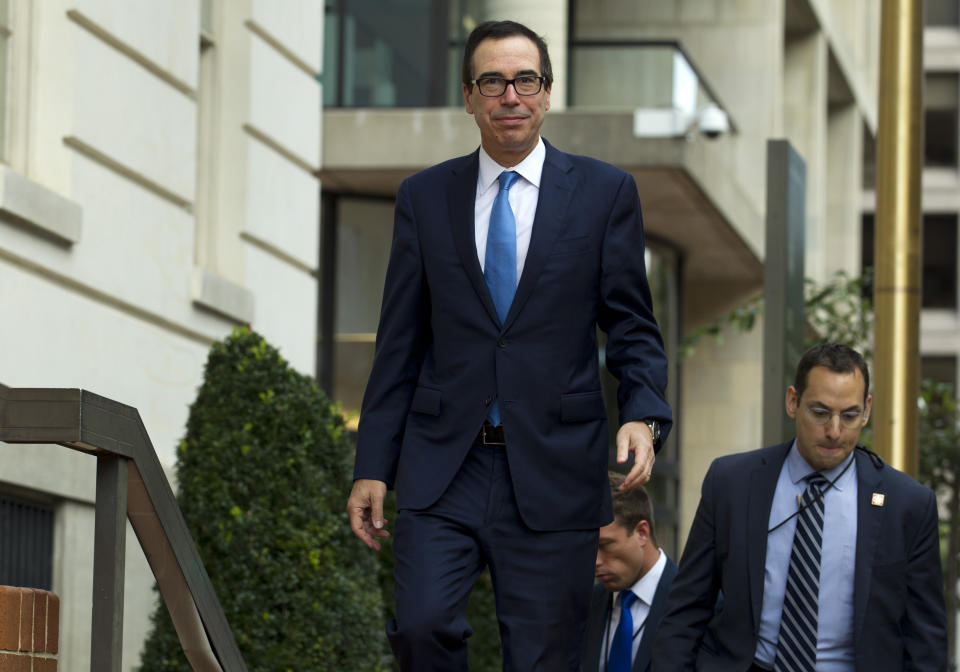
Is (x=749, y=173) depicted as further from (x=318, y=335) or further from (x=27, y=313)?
(x=27, y=313)

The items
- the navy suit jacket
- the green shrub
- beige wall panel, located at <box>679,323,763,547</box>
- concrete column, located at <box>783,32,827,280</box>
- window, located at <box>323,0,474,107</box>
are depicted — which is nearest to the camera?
the navy suit jacket

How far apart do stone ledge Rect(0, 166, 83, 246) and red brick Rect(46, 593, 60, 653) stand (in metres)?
3.31

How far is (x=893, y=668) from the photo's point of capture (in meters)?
4.94

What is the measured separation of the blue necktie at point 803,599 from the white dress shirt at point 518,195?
1135 millimetres

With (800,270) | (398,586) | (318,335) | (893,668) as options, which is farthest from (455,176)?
(318,335)

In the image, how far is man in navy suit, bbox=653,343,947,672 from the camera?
4988mm

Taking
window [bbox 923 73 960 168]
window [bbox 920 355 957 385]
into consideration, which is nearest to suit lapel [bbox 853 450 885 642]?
window [bbox 920 355 957 385]

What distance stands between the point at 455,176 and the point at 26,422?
130 cm

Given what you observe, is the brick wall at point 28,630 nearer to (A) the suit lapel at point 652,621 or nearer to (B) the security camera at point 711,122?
(A) the suit lapel at point 652,621

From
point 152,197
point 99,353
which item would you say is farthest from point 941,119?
point 99,353

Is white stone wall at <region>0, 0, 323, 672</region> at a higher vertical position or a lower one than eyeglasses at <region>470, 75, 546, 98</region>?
higher

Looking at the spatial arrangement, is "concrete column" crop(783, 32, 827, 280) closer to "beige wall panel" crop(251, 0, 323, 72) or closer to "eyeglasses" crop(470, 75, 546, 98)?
"beige wall panel" crop(251, 0, 323, 72)

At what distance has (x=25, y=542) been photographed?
7.25 metres

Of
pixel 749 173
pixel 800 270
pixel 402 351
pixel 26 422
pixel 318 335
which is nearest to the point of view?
pixel 26 422
